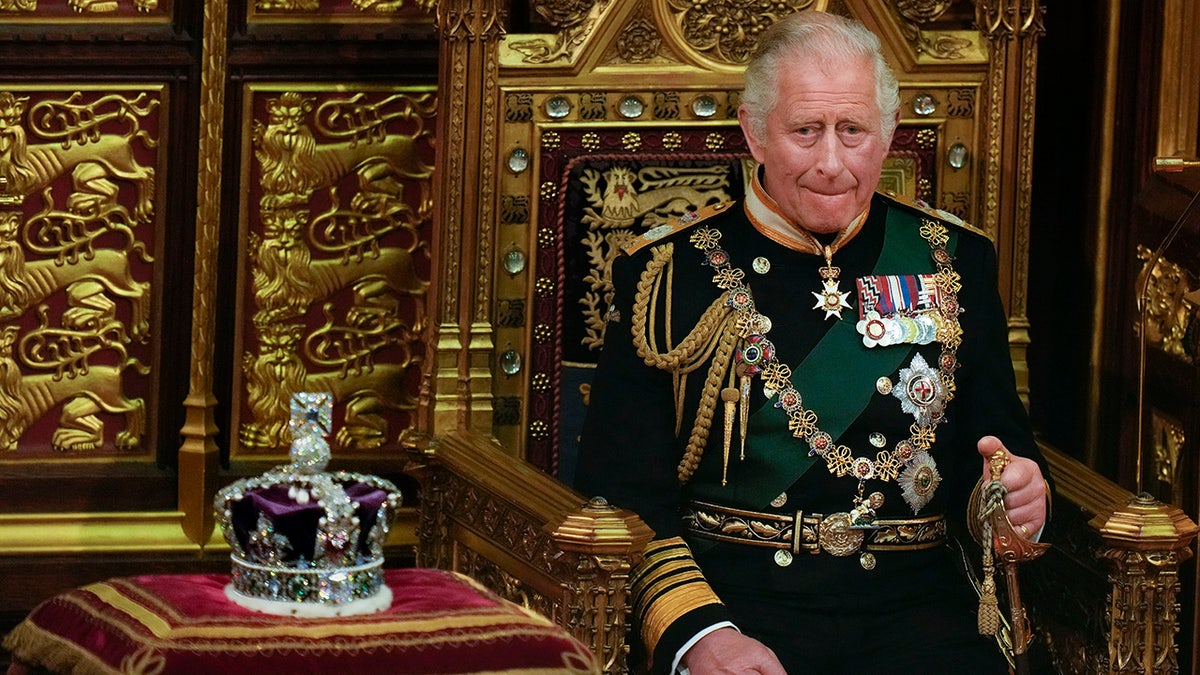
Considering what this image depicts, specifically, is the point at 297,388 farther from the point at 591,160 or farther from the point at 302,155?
the point at 591,160

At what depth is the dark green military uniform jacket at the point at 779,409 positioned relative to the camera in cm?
334

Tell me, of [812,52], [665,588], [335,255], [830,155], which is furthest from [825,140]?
[335,255]

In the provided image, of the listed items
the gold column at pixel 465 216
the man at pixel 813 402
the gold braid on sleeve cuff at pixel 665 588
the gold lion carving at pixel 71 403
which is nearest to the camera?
the gold braid on sleeve cuff at pixel 665 588

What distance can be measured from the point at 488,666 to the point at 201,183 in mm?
2381

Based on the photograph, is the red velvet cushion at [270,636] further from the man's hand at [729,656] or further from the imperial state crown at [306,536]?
the man's hand at [729,656]

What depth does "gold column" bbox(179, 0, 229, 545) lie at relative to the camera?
14.2 feet

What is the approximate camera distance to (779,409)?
11.1 feet

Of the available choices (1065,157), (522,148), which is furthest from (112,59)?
(1065,157)

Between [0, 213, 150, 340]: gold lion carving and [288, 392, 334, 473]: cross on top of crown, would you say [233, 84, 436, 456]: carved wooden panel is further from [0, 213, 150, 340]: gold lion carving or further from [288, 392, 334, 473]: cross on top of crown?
[288, 392, 334, 473]: cross on top of crown

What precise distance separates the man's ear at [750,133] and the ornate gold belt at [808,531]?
66cm

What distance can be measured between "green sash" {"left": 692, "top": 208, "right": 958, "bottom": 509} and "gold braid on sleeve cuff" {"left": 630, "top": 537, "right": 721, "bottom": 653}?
181 millimetres

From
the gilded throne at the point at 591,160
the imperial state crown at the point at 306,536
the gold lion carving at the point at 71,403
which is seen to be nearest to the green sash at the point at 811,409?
the gilded throne at the point at 591,160

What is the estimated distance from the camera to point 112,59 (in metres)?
4.36

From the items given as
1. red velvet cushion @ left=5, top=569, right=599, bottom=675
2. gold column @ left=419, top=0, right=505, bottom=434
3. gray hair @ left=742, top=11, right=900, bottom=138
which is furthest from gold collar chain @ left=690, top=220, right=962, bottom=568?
red velvet cushion @ left=5, top=569, right=599, bottom=675
